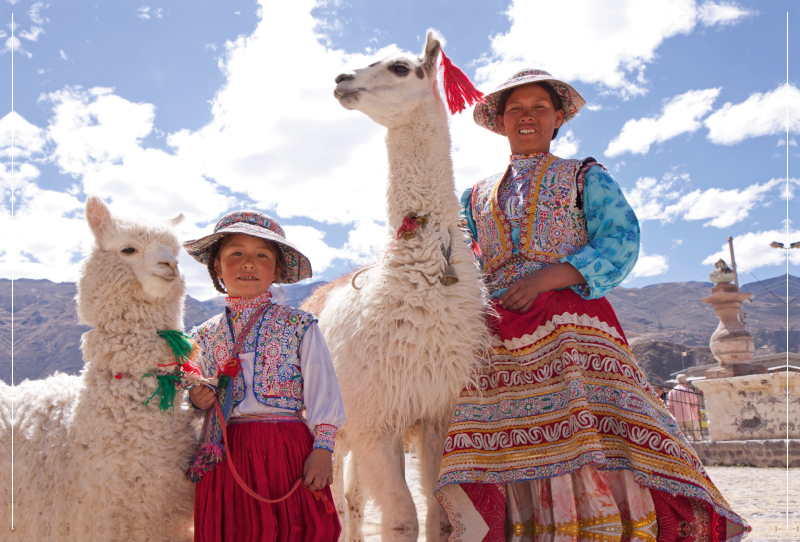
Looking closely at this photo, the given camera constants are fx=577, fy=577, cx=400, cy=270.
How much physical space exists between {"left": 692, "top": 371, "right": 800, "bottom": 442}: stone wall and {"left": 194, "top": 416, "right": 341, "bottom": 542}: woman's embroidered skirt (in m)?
7.14

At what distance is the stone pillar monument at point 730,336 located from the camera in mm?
8203

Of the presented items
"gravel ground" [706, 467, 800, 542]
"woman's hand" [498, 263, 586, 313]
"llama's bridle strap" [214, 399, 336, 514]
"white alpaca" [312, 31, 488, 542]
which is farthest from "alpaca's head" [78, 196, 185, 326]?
"gravel ground" [706, 467, 800, 542]

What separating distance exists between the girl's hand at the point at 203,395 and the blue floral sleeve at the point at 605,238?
142 centimetres

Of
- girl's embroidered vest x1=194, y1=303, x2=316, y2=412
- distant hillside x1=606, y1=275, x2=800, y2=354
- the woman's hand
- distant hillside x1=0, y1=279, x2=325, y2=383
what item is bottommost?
girl's embroidered vest x1=194, y1=303, x2=316, y2=412

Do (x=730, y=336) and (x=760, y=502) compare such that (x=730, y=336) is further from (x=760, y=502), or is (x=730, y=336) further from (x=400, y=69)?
(x=400, y=69)

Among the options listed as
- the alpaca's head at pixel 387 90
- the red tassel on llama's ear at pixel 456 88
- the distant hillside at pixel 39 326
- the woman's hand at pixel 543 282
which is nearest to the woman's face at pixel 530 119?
the red tassel on llama's ear at pixel 456 88

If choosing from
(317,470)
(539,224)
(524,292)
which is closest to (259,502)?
(317,470)

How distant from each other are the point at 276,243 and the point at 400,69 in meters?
1.13

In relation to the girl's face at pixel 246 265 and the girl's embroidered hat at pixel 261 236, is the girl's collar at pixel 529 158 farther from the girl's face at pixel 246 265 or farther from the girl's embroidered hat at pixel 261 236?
the girl's face at pixel 246 265

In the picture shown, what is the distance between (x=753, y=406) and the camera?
7.47 metres

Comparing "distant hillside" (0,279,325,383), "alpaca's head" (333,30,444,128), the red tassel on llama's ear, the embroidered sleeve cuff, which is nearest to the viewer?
the embroidered sleeve cuff

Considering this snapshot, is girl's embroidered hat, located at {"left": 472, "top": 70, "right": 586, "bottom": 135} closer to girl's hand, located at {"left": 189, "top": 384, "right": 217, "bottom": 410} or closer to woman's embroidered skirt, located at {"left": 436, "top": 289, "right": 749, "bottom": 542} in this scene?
woman's embroidered skirt, located at {"left": 436, "top": 289, "right": 749, "bottom": 542}

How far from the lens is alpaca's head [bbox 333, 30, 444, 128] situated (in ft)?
8.98

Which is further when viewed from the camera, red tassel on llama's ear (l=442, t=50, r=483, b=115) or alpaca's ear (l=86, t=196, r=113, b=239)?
red tassel on llama's ear (l=442, t=50, r=483, b=115)
